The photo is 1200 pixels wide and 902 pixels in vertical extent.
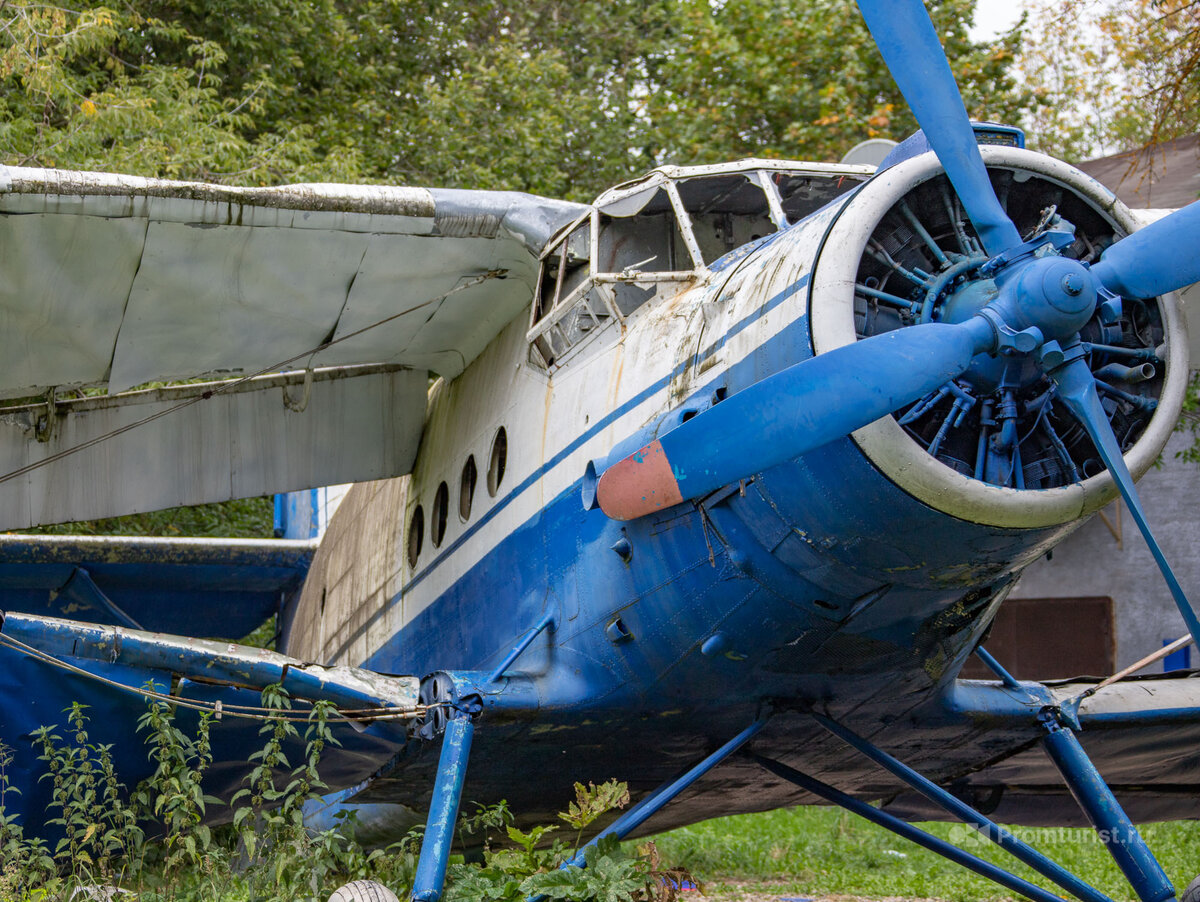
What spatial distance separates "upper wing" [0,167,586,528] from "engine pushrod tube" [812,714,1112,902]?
118 inches

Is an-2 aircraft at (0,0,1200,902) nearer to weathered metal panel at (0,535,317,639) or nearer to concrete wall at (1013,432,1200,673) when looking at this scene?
weathered metal panel at (0,535,317,639)

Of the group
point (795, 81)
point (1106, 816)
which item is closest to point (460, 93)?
point (795, 81)

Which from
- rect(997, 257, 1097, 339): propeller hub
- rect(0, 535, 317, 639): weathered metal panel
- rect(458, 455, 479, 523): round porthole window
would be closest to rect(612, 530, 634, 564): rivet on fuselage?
rect(458, 455, 479, 523): round porthole window

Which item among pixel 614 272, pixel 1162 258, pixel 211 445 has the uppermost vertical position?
pixel 211 445

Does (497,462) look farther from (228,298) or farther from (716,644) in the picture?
(716,644)

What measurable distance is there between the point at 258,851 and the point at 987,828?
3397mm

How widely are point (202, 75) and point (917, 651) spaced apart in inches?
484

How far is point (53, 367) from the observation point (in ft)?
24.5

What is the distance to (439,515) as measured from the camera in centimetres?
789

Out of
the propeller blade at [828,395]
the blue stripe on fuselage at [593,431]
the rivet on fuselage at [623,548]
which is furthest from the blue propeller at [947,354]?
the rivet on fuselage at [623,548]

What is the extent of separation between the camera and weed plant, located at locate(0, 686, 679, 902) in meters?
5.06

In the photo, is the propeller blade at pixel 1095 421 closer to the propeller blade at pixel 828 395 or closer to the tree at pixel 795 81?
the propeller blade at pixel 828 395

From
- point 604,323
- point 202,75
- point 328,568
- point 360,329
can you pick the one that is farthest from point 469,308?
point 202,75

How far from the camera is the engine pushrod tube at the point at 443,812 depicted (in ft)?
16.4
